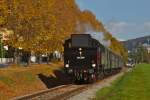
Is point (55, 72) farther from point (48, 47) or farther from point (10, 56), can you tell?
point (10, 56)

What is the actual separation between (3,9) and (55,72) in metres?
14.2

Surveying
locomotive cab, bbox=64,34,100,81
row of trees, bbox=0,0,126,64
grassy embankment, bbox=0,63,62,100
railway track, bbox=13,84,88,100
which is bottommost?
railway track, bbox=13,84,88,100

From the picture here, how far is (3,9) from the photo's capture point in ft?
147

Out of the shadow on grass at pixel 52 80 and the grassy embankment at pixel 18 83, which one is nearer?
the grassy embankment at pixel 18 83

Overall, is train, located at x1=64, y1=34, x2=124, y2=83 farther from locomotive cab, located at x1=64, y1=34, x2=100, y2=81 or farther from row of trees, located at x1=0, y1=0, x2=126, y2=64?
row of trees, located at x1=0, y1=0, x2=126, y2=64

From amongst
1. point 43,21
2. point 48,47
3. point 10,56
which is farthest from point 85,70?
point 10,56

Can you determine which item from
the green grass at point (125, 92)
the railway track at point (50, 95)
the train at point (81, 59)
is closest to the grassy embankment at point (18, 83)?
the railway track at point (50, 95)

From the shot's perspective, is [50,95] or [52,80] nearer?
[50,95]

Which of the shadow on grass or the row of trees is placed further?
the row of trees

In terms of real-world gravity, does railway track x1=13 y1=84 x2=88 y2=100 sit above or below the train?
below

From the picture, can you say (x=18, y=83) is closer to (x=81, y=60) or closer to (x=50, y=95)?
(x=81, y=60)

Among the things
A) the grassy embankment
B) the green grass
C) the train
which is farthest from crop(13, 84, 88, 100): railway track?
the train

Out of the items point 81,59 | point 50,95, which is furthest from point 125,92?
point 81,59

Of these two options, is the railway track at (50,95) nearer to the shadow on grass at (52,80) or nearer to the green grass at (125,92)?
the green grass at (125,92)
